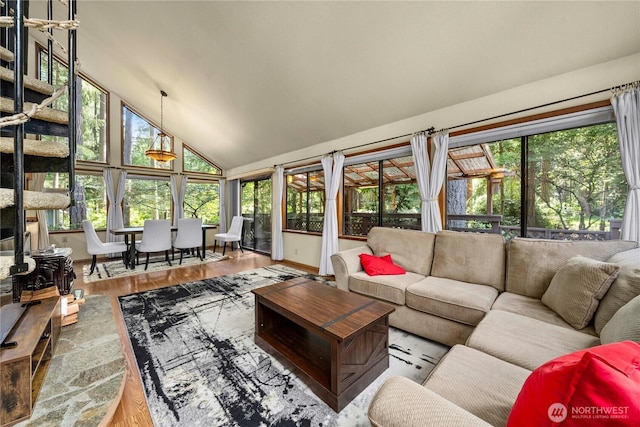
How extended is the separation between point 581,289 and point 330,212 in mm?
3102

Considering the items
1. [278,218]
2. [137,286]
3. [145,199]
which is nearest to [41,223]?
[145,199]

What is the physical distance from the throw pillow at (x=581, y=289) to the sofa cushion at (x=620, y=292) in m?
0.02

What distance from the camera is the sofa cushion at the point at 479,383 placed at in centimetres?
91

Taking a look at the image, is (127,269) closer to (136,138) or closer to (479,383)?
(136,138)

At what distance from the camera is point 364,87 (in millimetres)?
3086

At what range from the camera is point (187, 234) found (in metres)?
4.96

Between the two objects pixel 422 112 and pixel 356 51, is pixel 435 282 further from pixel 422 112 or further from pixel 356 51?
pixel 356 51

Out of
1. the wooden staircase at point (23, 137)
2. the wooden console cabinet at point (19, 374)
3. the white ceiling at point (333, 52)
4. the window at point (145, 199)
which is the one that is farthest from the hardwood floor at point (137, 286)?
the white ceiling at point (333, 52)

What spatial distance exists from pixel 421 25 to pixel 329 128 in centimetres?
194

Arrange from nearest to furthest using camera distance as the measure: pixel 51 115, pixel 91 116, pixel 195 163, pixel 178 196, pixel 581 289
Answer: pixel 51 115
pixel 581 289
pixel 91 116
pixel 178 196
pixel 195 163

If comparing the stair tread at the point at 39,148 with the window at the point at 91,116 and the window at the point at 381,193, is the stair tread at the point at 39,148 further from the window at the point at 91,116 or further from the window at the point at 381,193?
the window at the point at 91,116

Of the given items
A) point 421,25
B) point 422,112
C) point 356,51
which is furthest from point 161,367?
point 422,112

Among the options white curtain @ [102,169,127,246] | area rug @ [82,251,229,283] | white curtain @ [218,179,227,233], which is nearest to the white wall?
area rug @ [82,251,229,283]

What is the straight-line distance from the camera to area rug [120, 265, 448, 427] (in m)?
1.39
